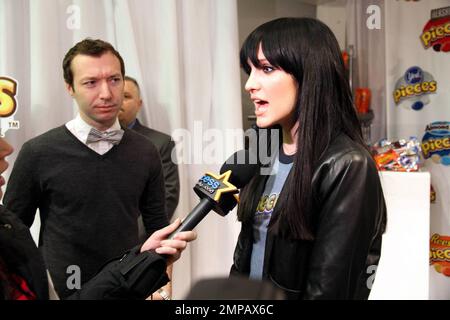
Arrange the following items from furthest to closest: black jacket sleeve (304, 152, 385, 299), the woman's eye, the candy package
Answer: the candy package, the woman's eye, black jacket sleeve (304, 152, 385, 299)

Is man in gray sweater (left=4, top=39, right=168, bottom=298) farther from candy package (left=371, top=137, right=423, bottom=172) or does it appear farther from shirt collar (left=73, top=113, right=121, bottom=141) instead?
candy package (left=371, top=137, right=423, bottom=172)

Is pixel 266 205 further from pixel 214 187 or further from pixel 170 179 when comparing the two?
pixel 170 179

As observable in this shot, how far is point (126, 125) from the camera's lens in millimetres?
1408

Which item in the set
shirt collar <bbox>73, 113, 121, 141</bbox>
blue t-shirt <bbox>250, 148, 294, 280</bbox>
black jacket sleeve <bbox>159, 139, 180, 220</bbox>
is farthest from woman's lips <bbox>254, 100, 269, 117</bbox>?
black jacket sleeve <bbox>159, 139, 180, 220</bbox>

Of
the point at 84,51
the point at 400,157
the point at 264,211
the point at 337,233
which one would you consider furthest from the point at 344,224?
the point at 400,157

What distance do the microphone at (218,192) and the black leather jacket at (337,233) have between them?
0.44 ft

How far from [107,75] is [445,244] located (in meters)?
1.94

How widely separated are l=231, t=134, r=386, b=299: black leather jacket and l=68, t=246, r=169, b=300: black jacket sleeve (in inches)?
9.5

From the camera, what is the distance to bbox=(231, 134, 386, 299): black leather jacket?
0.72 m

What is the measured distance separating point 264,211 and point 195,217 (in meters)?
0.20

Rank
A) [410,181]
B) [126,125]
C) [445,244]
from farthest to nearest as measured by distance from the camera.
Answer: [445,244]
[410,181]
[126,125]

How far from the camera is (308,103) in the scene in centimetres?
81
